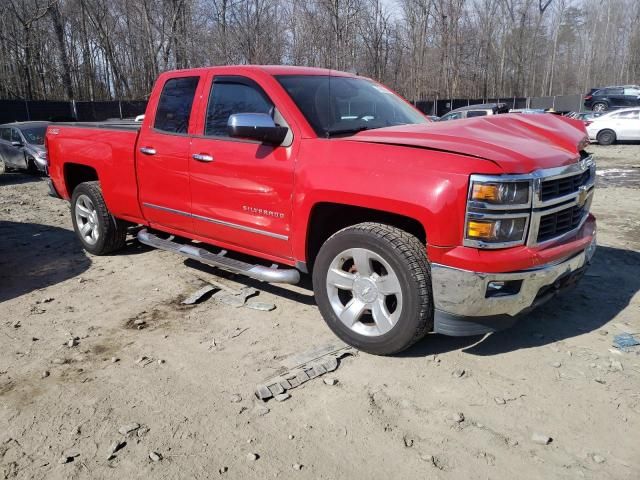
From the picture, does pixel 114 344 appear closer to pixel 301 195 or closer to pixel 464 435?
pixel 301 195

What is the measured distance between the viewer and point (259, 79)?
411 cm

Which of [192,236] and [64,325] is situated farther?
[192,236]

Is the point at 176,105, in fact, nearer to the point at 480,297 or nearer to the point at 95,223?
the point at 95,223

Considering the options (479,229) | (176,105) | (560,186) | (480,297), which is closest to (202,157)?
(176,105)

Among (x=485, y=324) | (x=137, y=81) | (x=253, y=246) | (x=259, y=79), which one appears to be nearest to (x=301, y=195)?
(x=253, y=246)

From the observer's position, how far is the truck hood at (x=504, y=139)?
10.1 feet

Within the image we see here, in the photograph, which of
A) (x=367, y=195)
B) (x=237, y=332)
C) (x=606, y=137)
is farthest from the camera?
(x=606, y=137)

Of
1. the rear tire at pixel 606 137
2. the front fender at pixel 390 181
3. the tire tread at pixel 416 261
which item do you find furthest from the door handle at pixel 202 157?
the rear tire at pixel 606 137

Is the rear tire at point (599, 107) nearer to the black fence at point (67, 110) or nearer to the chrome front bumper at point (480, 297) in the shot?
the black fence at point (67, 110)

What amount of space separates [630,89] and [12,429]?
3854 cm

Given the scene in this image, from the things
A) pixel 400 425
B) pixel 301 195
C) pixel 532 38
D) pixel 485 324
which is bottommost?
pixel 400 425

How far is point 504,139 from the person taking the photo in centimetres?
341

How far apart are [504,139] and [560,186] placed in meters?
0.46

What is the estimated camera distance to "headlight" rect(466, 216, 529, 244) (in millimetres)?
2994
